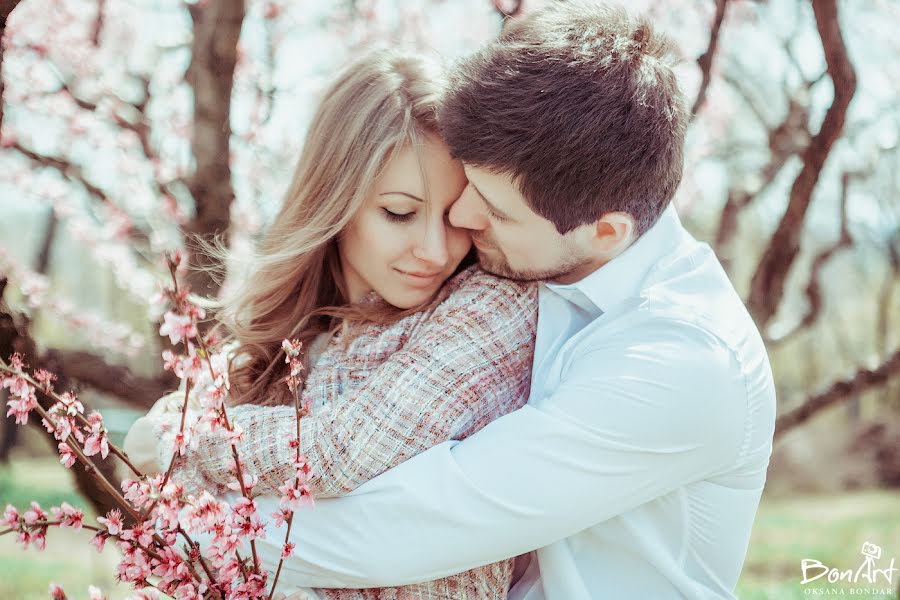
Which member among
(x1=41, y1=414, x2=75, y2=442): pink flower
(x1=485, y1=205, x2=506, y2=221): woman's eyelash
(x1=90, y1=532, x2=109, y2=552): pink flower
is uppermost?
(x1=485, y1=205, x2=506, y2=221): woman's eyelash

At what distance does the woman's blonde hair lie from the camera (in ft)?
6.78

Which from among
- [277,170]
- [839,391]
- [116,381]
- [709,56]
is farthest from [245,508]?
[277,170]

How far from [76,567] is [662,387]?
6595 millimetres

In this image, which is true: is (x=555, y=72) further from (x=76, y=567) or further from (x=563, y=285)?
(x=76, y=567)

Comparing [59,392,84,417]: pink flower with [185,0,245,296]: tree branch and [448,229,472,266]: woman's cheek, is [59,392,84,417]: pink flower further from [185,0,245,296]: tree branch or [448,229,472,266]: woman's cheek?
[185,0,245,296]: tree branch

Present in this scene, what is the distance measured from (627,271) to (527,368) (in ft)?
0.95

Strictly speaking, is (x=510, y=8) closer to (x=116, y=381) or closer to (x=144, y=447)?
(x=116, y=381)

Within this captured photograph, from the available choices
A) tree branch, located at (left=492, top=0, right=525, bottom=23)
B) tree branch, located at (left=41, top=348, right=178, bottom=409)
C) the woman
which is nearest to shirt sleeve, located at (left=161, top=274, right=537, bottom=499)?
the woman

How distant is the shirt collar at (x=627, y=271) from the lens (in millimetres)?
1785

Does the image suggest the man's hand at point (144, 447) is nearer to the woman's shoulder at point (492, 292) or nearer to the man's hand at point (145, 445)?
the man's hand at point (145, 445)

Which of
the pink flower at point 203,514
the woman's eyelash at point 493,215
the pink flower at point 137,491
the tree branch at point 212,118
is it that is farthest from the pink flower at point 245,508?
the tree branch at point 212,118

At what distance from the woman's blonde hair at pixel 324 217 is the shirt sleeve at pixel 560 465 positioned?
0.53m

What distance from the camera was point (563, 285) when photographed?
6.07 feet

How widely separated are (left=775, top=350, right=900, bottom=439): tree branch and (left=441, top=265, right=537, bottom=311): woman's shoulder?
209 cm
